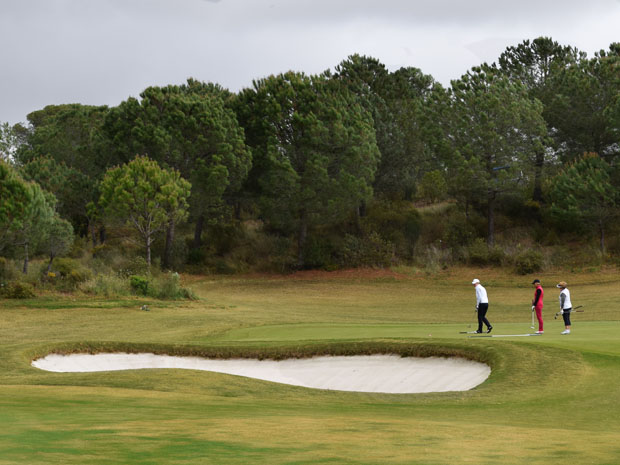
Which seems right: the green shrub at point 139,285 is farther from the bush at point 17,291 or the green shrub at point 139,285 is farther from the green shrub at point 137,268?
the bush at point 17,291

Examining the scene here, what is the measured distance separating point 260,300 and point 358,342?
71.4 ft

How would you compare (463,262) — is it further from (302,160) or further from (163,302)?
(163,302)

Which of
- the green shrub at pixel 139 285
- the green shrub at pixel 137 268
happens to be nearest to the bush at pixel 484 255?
the green shrub at pixel 137 268

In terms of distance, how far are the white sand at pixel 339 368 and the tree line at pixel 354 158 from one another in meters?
24.9

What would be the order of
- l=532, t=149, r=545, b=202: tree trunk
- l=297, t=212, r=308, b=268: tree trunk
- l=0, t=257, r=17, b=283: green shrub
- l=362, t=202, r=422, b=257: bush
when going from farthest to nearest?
l=532, t=149, r=545, b=202: tree trunk
l=362, t=202, r=422, b=257: bush
l=297, t=212, r=308, b=268: tree trunk
l=0, t=257, r=17, b=283: green shrub

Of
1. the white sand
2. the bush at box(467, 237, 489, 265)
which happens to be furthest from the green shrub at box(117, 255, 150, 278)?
the bush at box(467, 237, 489, 265)

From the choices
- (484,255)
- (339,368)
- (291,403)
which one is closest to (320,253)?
(484,255)

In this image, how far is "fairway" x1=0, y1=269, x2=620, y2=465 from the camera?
19.0 feet

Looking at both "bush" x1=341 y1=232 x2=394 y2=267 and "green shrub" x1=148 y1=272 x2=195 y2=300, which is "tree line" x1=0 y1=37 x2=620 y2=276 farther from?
"green shrub" x1=148 y1=272 x2=195 y2=300

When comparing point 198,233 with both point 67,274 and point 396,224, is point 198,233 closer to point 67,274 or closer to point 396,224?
point 396,224

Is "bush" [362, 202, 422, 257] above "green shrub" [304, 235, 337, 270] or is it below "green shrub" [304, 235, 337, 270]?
above

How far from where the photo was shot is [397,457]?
559 cm

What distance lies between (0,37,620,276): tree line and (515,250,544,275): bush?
448cm

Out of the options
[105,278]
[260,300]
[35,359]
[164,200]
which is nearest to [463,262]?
[260,300]
